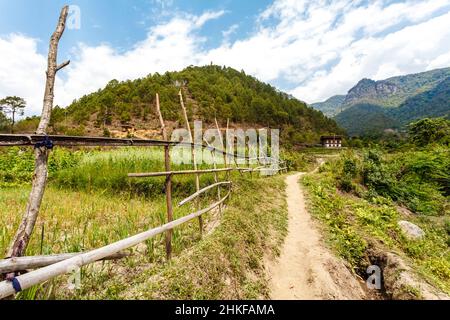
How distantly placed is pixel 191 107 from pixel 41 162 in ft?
190

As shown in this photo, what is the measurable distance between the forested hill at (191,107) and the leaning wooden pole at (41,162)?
38.9 meters

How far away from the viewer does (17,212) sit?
471 cm

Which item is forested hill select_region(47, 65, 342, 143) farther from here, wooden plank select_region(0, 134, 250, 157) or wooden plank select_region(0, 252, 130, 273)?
wooden plank select_region(0, 252, 130, 273)

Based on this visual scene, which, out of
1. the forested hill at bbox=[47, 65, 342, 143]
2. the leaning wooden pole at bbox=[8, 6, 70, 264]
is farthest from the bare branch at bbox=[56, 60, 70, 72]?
the forested hill at bbox=[47, 65, 342, 143]

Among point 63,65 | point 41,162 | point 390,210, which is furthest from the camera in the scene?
point 390,210

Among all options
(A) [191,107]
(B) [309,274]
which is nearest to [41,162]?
(B) [309,274]

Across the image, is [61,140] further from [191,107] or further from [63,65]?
[191,107]

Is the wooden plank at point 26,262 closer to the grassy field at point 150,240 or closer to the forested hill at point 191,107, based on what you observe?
the grassy field at point 150,240

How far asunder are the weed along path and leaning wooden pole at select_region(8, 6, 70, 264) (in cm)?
322

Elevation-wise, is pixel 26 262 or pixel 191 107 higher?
pixel 191 107

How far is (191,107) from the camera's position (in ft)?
192

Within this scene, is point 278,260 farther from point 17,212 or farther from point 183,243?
point 17,212

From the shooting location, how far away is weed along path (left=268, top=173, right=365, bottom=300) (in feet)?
13.1

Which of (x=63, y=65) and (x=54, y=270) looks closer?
(x=54, y=270)
